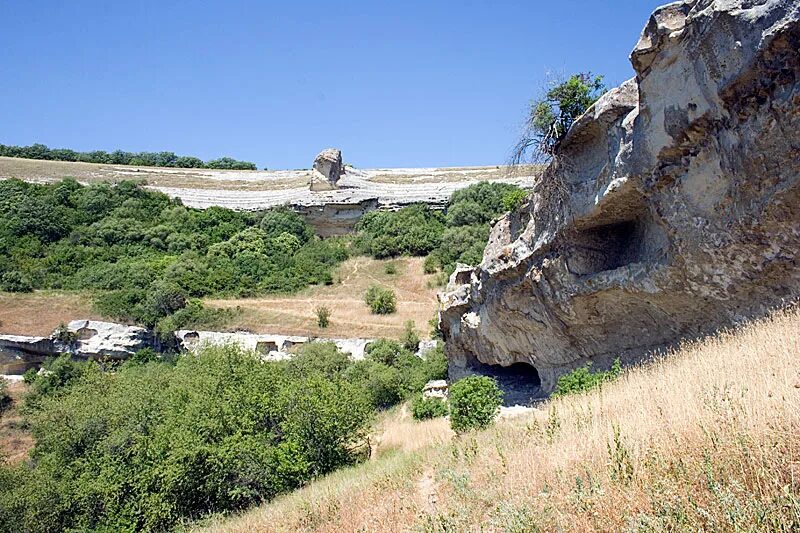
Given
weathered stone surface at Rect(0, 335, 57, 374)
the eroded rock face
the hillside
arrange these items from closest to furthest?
the eroded rock face, weathered stone surface at Rect(0, 335, 57, 374), the hillside

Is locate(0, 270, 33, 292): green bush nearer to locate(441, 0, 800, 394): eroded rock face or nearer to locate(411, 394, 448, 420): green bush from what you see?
locate(411, 394, 448, 420): green bush

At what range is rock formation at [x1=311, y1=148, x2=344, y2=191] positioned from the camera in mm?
49438

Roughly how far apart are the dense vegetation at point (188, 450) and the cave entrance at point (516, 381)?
4.21 metres

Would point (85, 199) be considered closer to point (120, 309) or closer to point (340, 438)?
point (120, 309)

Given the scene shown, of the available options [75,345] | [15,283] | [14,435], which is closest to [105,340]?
[75,345]

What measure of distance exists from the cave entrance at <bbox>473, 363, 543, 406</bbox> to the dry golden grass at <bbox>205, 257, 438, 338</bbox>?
1061 centimetres

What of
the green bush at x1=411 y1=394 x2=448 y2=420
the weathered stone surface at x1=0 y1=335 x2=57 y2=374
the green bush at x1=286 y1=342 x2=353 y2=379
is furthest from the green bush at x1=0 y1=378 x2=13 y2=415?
the green bush at x1=411 y1=394 x2=448 y2=420

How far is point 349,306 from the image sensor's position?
103ft

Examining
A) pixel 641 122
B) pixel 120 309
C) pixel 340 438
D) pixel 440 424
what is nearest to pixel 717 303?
pixel 641 122

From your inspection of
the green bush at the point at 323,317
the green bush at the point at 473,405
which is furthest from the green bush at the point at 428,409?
the green bush at the point at 323,317

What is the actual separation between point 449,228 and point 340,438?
3067cm

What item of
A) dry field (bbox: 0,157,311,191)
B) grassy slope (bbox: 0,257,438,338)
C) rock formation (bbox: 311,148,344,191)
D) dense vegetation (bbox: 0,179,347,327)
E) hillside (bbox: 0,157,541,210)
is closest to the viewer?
grassy slope (bbox: 0,257,438,338)

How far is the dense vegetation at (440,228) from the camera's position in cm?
3566

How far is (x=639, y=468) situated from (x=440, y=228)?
1519 inches
